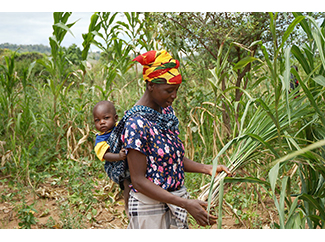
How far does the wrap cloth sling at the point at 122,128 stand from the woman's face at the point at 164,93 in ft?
0.22

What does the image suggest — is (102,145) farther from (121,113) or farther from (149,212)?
(121,113)

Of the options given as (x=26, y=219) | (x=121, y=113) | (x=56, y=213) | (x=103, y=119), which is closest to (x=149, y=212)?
(x=103, y=119)

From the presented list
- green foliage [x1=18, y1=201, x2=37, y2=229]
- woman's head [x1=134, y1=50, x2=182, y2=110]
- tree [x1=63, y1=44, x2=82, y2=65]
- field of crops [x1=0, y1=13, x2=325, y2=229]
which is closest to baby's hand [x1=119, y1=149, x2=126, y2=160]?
woman's head [x1=134, y1=50, x2=182, y2=110]

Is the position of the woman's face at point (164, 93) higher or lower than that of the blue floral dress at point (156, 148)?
higher

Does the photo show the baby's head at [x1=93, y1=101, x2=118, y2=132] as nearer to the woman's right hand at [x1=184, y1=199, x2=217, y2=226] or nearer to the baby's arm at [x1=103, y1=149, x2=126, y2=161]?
the baby's arm at [x1=103, y1=149, x2=126, y2=161]

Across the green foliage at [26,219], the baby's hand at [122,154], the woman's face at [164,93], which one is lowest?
the green foliage at [26,219]

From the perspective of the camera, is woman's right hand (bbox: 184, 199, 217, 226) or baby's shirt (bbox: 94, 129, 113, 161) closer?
woman's right hand (bbox: 184, 199, 217, 226)

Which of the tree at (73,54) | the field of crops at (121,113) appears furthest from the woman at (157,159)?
the tree at (73,54)

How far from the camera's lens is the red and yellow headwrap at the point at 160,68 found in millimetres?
1394

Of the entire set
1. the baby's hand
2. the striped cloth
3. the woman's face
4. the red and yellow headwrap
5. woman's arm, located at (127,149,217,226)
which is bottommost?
the striped cloth

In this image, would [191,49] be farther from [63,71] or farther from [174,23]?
[63,71]

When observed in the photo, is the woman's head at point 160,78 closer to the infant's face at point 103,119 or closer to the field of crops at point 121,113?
the infant's face at point 103,119

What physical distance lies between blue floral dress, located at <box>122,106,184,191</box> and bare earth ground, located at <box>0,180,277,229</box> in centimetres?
132

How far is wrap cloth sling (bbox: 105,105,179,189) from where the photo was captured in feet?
4.74
